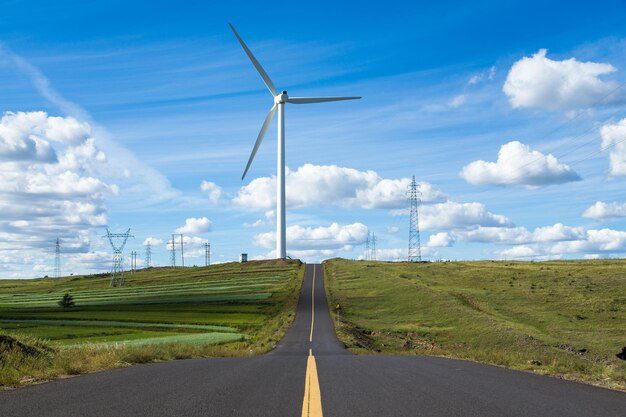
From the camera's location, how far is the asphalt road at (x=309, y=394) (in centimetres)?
910

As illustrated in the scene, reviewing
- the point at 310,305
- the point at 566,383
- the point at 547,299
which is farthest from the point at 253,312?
the point at 566,383

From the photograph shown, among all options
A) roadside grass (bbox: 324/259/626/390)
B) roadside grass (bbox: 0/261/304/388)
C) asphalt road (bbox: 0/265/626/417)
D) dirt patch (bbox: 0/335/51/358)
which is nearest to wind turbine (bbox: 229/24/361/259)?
roadside grass (bbox: 0/261/304/388)

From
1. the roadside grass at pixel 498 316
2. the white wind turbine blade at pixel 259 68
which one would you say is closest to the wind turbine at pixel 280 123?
A: the white wind turbine blade at pixel 259 68

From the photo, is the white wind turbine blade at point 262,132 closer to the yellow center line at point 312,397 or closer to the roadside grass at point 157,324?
the roadside grass at point 157,324

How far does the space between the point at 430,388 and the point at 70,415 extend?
21.7 ft

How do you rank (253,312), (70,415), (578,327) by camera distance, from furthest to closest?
(253,312)
(578,327)
(70,415)

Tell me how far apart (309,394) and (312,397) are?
15.1 inches

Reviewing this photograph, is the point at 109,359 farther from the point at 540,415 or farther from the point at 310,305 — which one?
the point at 310,305

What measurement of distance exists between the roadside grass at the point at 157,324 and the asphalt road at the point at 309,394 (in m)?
2.71

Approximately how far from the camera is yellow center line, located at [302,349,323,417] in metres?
8.78

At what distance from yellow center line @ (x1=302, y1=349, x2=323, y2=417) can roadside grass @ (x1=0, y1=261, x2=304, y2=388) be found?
6.23m

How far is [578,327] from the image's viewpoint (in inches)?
2186

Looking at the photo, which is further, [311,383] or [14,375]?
[14,375]

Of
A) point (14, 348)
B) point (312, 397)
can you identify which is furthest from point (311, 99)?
point (312, 397)
